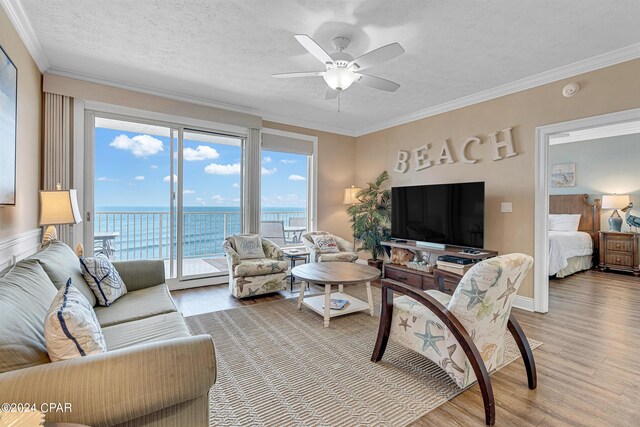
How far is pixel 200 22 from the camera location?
241cm

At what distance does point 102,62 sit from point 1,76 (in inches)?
54.2

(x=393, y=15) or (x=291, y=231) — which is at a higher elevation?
(x=393, y=15)

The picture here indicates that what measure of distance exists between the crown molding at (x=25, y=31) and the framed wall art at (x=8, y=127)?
37 cm

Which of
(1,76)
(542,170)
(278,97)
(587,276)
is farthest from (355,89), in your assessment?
(587,276)

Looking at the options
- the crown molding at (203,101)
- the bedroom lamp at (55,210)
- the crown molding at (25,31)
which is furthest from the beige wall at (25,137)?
the crown molding at (203,101)

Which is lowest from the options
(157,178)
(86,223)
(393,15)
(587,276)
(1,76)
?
(587,276)

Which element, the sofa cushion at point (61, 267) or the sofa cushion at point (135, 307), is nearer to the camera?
the sofa cushion at point (61, 267)

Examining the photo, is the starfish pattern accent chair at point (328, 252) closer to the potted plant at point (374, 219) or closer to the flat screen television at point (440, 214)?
the potted plant at point (374, 219)

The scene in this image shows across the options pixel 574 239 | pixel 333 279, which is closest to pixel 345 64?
pixel 333 279

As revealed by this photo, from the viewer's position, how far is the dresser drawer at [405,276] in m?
4.07

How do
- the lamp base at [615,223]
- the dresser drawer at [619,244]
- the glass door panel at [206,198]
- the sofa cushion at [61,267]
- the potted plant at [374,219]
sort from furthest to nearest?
1. the lamp base at [615,223]
2. the dresser drawer at [619,244]
3. the potted plant at [374,219]
4. the glass door panel at [206,198]
5. the sofa cushion at [61,267]

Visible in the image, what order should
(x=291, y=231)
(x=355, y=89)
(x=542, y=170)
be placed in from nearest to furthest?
(x=542, y=170)
(x=355, y=89)
(x=291, y=231)

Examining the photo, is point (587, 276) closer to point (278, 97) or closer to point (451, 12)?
point (451, 12)

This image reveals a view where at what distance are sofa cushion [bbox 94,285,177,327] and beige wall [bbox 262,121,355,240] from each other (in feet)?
11.0
